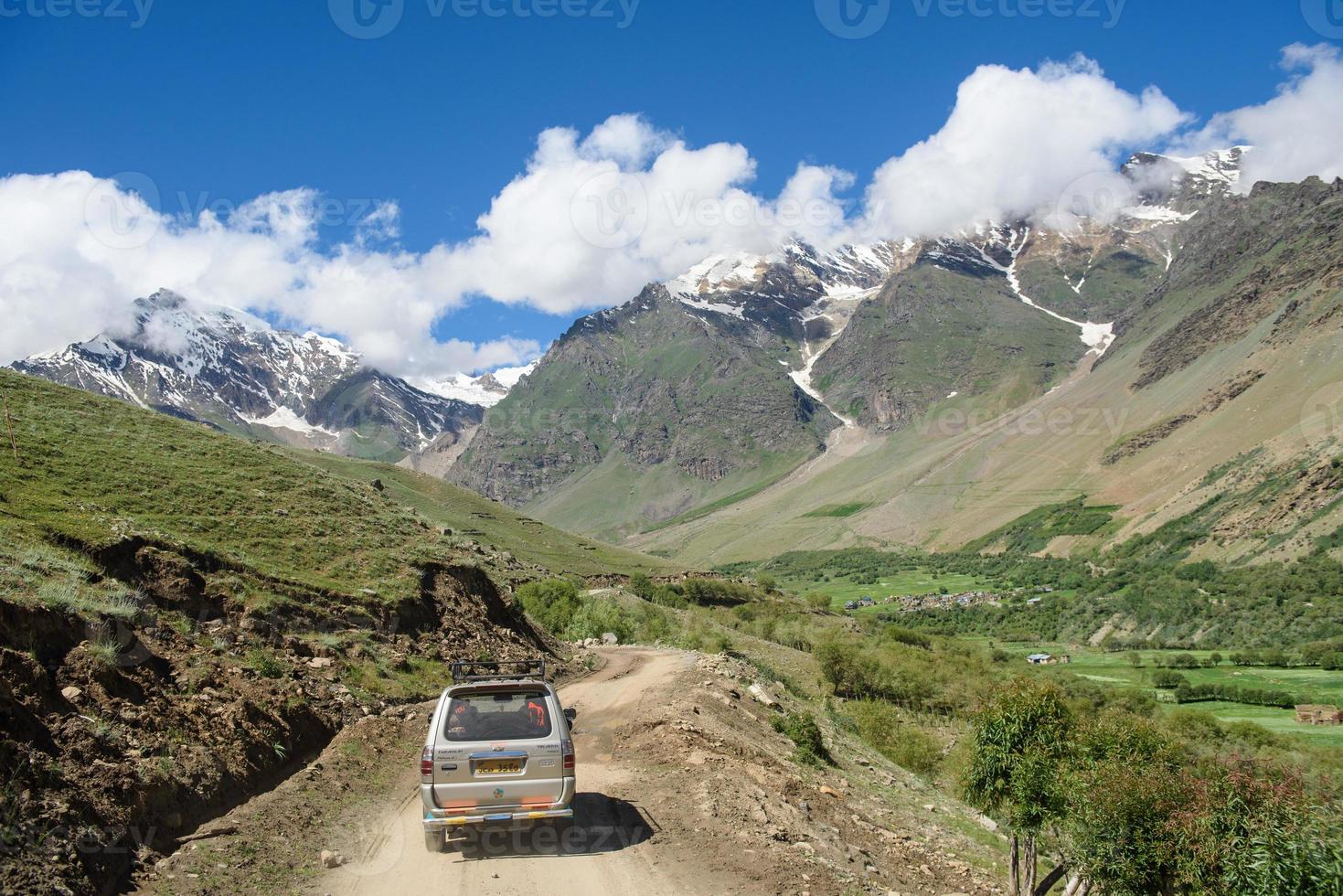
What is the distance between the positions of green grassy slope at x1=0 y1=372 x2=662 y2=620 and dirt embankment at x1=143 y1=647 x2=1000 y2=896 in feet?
21.4

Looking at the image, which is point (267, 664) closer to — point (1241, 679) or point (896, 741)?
point (896, 741)

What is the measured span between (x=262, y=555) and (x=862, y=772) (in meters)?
20.5

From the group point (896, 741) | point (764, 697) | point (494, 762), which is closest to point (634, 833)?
point (494, 762)

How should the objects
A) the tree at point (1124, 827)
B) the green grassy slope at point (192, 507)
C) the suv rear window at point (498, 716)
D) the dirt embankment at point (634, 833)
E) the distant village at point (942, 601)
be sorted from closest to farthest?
the dirt embankment at point (634, 833), the suv rear window at point (498, 716), the tree at point (1124, 827), the green grassy slope at point (192, 507), the distant village at point (942, 601)

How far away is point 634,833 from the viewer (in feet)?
46.0

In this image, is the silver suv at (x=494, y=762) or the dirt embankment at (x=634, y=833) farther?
the silver suv at (x=494, y=762)

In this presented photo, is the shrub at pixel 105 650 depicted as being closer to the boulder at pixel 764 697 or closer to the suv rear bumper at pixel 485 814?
the suv rear bumper at pixel 485 814

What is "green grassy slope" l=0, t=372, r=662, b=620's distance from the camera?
68.8ft

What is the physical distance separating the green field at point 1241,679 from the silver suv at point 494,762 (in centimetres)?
8649

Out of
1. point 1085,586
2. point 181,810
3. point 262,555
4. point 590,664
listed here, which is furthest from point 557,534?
point 181,810

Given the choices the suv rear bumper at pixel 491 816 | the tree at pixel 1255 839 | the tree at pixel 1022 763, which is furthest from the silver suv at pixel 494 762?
the tree at pixel 1022 763

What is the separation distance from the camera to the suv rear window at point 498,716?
42.8ft

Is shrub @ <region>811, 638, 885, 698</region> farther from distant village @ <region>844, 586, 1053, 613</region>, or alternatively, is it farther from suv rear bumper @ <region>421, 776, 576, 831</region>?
distant village @ <region>844, 586, 1053, 613</region>

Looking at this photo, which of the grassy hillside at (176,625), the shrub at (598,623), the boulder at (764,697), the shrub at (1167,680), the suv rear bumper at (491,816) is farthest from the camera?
the shrub at (1167,680)
